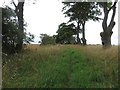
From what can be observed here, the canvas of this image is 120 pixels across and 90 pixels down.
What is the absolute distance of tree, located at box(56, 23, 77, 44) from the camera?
59.9 m

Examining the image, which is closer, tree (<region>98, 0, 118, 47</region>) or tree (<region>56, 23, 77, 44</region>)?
tree (<region>98, 0, 118, 47</region>)

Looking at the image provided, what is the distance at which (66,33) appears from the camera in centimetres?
6128

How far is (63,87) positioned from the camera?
10.0 metres

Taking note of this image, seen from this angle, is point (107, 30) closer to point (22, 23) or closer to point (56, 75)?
point (22, 23)

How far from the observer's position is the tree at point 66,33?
59.9 metres

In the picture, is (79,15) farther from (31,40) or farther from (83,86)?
(83,86)

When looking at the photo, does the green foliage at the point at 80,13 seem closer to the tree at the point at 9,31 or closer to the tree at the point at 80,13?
the tree at the point at 80,13

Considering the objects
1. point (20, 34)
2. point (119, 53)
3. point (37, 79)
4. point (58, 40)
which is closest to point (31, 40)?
point (20, 34)

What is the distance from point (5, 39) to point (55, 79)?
7.69 metres

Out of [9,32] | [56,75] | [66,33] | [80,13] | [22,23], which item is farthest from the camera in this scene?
[66,33]

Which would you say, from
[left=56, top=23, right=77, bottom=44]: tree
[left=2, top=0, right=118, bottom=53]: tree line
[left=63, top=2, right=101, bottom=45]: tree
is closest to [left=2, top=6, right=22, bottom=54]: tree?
[left=2, top=0, right=118, bottom=53]: tree line

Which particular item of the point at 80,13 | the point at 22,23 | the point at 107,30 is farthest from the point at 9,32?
the point at 80,13

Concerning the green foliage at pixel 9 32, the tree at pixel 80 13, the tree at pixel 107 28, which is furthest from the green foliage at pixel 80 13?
the green foliage at pixel 9 32

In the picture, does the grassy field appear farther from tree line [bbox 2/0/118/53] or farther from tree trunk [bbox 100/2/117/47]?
tree trunk [bbox 100/2/117/47]
